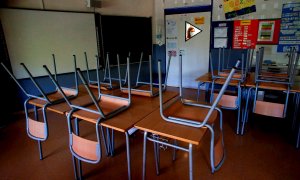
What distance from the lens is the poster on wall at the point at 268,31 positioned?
12.4 ft

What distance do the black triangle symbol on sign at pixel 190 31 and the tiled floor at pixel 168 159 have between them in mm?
2638

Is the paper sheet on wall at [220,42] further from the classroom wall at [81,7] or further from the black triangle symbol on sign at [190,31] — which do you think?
the classroom wall at [81,7]

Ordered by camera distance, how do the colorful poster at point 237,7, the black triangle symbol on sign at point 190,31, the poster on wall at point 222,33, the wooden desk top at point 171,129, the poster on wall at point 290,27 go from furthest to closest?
the black triangle symbol on sign at point 190,31 < the poster on wall at point 222,33 < the colorful poster at point 237,7 < the poster on wall at point 290,27 < the wooden desk top at point 171,129

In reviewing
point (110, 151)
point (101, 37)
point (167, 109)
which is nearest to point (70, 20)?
point (101, 37)

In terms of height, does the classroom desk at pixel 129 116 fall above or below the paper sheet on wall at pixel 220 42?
below

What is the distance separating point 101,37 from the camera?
426 centimetres

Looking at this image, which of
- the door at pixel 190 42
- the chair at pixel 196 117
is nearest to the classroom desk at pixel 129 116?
the chair at pixel 196 117

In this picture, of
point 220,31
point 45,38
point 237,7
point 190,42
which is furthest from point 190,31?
point 45,38

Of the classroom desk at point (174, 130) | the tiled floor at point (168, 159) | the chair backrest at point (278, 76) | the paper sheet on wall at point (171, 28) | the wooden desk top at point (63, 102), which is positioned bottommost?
the tiled floor at point (168, 159)

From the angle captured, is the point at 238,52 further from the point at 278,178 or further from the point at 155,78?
the point at 278,178

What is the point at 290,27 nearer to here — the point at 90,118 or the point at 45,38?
the point at 90,118

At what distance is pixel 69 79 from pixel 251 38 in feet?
12.6

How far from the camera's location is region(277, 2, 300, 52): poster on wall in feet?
11.6

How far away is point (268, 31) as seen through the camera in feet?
12.6
